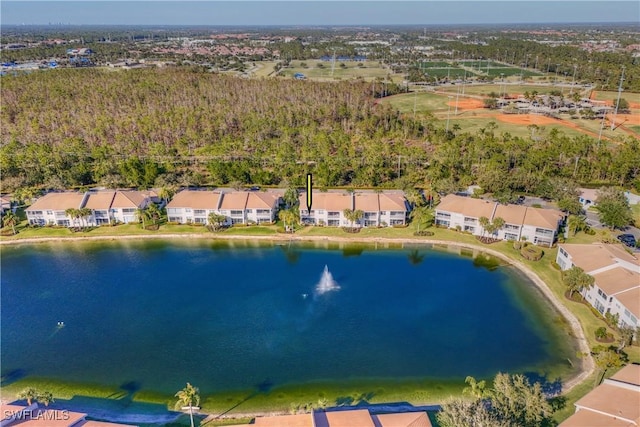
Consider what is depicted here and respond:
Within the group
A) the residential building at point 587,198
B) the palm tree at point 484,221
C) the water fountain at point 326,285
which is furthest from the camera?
the residential building at point 587,198

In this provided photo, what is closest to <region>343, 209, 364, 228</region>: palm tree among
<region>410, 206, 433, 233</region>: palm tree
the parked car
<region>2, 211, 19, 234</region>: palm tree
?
<region>410, 206, 433, 233</region>: palm tree

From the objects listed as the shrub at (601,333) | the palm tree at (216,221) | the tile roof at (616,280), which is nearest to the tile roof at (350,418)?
the shrub at (601,333)

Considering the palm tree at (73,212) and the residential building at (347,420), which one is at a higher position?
the palm tree at (73,212)

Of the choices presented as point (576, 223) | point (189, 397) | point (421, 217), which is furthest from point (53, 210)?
point (576, 223)

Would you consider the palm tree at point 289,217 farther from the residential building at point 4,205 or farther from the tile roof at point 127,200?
the residential building at point 4,205

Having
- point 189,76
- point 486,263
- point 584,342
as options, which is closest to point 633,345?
point 584,342

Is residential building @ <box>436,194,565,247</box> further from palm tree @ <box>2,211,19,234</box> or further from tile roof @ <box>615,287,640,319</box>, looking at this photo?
palm tree @ <box>2,211,19,234</box>
